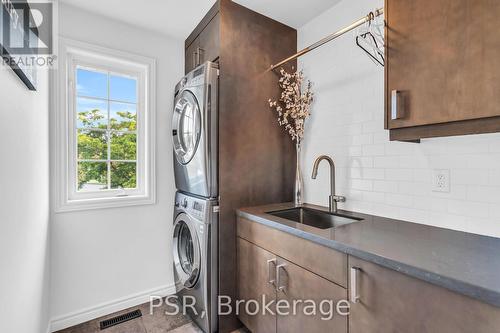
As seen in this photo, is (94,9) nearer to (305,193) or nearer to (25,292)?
(25,292)

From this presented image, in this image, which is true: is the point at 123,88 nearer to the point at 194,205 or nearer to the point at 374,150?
the point at 194,205

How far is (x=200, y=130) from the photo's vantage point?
177 centimetres

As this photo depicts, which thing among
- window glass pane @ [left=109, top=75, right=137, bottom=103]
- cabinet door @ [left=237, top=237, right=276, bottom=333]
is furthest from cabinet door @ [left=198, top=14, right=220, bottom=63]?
cabinet door @ [left=237, top=237, right=276, bottom=333]

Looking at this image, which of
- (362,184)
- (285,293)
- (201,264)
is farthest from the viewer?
(201,264)

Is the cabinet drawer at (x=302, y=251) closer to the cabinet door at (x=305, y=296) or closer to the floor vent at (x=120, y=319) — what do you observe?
the cabinet door at (x=305, y=296)

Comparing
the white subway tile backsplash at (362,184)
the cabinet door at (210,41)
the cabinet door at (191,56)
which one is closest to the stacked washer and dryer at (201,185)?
the cabinet door at (210,41)

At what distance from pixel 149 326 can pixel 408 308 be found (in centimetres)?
187

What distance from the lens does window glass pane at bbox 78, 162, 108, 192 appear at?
2.05m

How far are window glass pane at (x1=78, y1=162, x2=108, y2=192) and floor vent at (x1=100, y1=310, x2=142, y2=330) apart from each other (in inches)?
42.5

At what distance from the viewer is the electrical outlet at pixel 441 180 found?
1261mm

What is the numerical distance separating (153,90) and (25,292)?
5.69 feet

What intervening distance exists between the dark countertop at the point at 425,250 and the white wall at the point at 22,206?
1181 millimetres

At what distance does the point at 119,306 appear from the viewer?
2.09 m

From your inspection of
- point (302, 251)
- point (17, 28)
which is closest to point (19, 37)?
point (17, 28)
